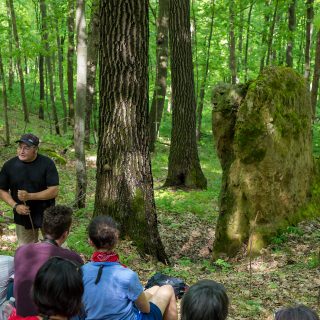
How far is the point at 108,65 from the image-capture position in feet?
21.7

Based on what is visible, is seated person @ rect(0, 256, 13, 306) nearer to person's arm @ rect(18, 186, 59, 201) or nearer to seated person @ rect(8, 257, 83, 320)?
person's arm @ rect(18, 186, 59, 201)

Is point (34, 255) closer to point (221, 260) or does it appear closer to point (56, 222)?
point (56, 222)

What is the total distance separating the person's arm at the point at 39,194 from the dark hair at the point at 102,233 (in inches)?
71.6

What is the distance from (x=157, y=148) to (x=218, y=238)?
1320 centimetres

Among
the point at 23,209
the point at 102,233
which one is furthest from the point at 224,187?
the point at 102,233

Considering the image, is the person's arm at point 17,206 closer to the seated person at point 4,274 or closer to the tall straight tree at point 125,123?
the seated person at point 4,274

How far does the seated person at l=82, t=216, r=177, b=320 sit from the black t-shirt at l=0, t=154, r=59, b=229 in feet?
6.34

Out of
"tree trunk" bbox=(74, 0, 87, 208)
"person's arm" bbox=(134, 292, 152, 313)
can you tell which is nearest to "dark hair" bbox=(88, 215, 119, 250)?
"person's arm" bbox=(134, 292, 152, 313)

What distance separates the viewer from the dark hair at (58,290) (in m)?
2.40

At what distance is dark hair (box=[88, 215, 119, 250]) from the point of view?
3916mm

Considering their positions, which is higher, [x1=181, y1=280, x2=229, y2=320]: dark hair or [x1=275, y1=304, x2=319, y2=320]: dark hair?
[x1=275, y1=304, x2=319, y2=320]: dark hair

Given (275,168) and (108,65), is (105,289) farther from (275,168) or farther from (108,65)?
(275,168)

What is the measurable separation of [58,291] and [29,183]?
3402 mm

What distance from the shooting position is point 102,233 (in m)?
3.91
